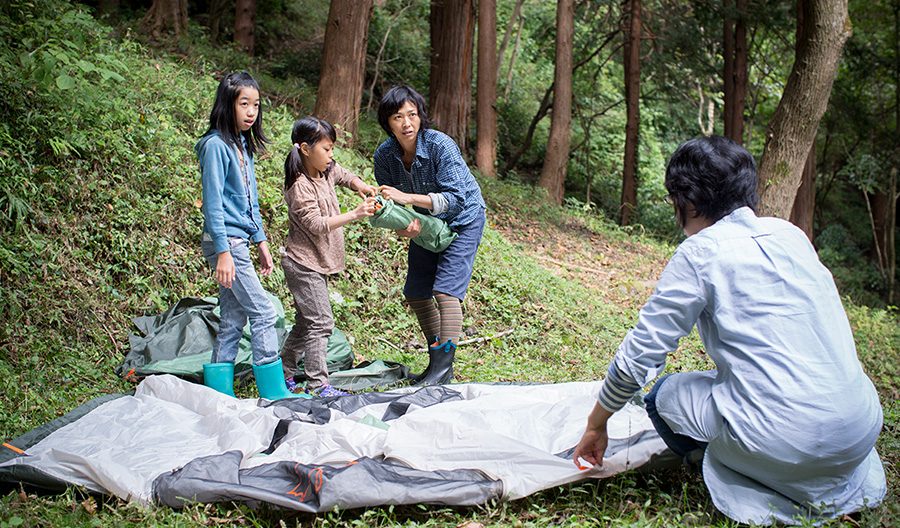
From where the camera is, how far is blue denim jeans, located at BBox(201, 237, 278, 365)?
3.44 meters

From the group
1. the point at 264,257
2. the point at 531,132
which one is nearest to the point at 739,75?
the point at 531,132

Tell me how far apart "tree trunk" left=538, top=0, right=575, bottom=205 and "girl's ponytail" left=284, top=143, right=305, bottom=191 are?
811 cm

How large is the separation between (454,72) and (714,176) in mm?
8058

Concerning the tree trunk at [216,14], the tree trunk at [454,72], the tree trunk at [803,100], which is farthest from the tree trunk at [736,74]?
the tree trunk at [216,14]

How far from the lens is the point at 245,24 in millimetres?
11133

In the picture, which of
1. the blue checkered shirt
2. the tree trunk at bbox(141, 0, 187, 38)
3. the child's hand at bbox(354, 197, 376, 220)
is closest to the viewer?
the child's hand at bbox(354, 197, 376, 220)

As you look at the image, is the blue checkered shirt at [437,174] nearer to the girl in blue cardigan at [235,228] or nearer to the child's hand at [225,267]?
the girl in blue cardigan at [235,228]

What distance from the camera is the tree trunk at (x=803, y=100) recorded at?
6949mm

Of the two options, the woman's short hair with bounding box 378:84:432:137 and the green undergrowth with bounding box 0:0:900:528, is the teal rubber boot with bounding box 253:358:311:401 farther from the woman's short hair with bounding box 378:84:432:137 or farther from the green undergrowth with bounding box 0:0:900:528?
the woman's short hair with bounding box 378:84:432:137

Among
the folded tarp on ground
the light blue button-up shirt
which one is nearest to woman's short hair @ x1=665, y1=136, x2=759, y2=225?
the light blue button-up shirt

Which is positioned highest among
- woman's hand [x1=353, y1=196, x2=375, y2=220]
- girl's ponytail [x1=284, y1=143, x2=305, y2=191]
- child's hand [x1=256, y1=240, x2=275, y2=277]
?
girl's ponytail [x1=284, y1=143, x2=305, y2=191]

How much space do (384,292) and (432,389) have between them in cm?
210

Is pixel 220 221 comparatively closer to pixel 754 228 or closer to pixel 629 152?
pixel 754 228

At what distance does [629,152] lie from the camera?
12.4 m
